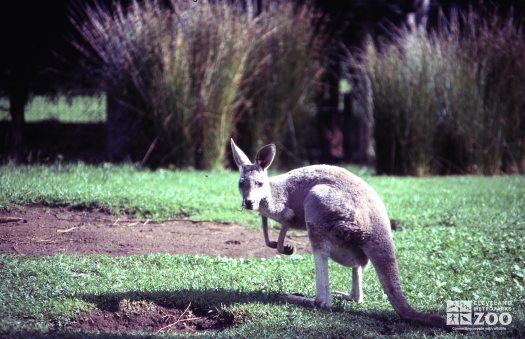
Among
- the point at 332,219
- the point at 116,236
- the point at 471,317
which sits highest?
the point at 332,219

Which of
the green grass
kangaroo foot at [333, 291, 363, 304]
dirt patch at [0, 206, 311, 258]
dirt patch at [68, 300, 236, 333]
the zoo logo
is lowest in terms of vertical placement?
dirt patch at [68, 300, 236, 333]

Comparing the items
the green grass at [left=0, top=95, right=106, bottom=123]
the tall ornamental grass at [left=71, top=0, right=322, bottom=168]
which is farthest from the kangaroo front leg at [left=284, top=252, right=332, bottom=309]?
the green grass at [left=0, top=95, right=106, bottom=123]

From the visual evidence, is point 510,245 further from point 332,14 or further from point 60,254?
point 332,14

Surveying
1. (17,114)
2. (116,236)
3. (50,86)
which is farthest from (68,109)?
(116,236)

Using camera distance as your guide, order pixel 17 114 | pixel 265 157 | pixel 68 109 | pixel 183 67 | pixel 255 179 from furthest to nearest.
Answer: pixel 68 109 → pixel 17 114 → pixel 183 67 → pixel 265 157 → pixel 255 179

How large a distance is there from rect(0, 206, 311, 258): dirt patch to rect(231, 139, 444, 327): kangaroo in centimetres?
146

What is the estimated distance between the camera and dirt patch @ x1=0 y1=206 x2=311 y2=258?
21.2 ft

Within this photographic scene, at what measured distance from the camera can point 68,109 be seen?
13.9m

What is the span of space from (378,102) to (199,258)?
6197 mm

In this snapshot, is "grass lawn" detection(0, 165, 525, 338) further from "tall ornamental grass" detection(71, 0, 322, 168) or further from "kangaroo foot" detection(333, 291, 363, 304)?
"tall ornamental grass" detection(71, 0, 322, 168)

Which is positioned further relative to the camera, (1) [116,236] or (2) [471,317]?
(1) [116,236]

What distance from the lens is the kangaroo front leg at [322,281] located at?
5.17 meters

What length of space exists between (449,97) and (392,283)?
7542 millimetres

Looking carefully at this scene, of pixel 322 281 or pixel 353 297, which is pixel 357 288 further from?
pixel 322 281
